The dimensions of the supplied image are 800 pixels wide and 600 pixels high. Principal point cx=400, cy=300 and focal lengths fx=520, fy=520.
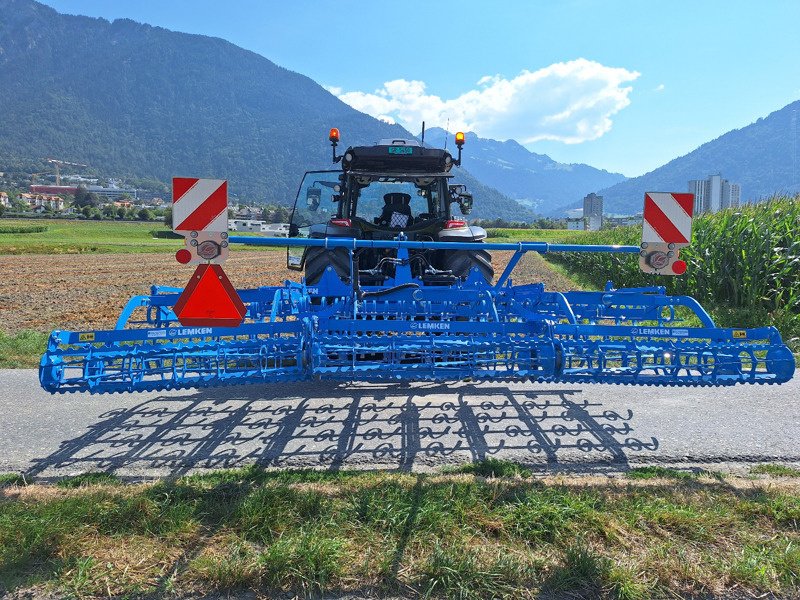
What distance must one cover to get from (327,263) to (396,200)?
1567mm

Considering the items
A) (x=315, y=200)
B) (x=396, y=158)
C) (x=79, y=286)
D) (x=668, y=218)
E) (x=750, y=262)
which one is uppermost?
(x=396, y=158)

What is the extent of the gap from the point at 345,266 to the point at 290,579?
3895 mm

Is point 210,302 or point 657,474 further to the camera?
point 210,302

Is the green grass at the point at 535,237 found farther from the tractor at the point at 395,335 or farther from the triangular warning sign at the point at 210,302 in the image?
the triangular warning sign at the point at 210,302

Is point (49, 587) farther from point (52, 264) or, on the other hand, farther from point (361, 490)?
point (52, 264)

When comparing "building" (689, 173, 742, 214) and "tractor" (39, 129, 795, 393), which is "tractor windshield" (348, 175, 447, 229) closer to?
"tractor" (39, 129, 795, 393)

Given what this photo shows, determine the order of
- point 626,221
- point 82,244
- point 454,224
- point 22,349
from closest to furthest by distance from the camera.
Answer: point 22,349, point 454,224, point 626,221, point 82,244

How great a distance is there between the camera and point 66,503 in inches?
101

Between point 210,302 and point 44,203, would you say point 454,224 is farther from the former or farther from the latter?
A: point 44,203

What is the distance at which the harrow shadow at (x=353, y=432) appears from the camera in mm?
3252

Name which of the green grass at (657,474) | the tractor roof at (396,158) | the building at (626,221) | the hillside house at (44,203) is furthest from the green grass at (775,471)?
the hillside house at (44,203)

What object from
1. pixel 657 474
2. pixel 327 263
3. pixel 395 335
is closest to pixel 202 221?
pixel 395 335

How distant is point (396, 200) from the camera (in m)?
6.74

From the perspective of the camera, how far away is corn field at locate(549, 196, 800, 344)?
26.1ft
